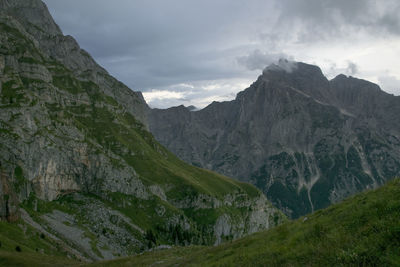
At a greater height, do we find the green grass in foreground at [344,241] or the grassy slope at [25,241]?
the green grass in foreground at [344,241]

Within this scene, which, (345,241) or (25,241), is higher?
(345,241)

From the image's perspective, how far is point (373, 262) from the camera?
1379cm

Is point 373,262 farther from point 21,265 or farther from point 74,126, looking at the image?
point 74,126

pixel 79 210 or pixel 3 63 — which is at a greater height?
pixel 3 63

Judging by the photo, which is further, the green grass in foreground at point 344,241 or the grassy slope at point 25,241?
the grassy slope at point 25,241

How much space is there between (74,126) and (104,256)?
95.8 meters

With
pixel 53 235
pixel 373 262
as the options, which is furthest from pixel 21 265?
pixel 53 235

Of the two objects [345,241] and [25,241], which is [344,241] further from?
[25,241]

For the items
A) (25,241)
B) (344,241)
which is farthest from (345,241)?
(25,241)

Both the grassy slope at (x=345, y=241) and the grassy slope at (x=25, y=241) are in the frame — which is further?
the grassy slope at (x=25, y=241)

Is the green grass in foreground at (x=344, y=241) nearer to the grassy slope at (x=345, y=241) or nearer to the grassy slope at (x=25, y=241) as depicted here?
the grassy slope at (x=345, y=241)

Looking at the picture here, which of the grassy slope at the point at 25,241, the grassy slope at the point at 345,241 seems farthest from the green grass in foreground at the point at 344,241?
the grassy slope at the point at 25,241

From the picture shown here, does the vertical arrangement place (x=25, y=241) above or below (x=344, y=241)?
below

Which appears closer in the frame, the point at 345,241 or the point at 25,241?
the point at 345,241
